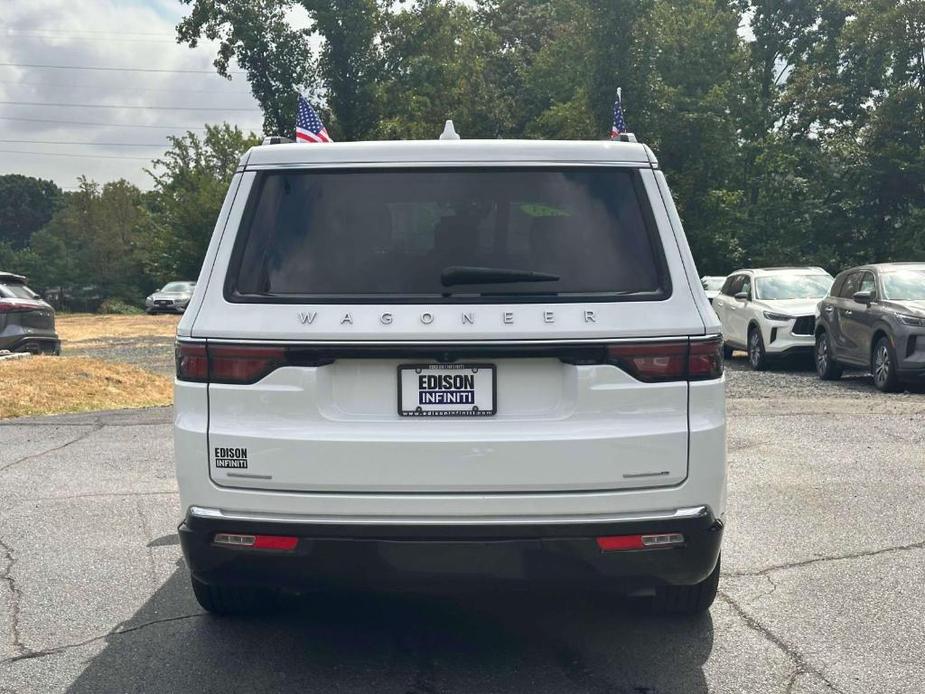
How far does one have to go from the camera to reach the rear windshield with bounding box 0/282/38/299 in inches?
679

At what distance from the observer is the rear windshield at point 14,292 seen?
17234mm

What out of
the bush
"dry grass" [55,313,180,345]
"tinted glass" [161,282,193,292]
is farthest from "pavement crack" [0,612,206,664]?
the bush

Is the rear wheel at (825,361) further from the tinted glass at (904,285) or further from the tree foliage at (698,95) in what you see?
the tree foliage at (698,95)

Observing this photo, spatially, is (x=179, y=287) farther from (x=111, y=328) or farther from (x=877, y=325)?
(x=877, y=325)

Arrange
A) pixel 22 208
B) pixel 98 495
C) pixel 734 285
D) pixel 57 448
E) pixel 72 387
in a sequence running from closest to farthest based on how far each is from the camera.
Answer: pixel 98 495 < pixel 57 448 < pixel 72 387 < pixel 734 285 < pixel 22 208

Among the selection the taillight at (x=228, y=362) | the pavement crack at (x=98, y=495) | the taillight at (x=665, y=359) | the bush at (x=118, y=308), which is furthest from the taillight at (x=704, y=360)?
the bush at (x=118, y=308)

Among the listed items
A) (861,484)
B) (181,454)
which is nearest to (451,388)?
(181,454)

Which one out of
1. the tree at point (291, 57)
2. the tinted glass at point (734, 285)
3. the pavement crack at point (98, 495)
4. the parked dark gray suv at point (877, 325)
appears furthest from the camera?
the tree at point (291, 57)

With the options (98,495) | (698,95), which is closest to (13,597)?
(98,495)

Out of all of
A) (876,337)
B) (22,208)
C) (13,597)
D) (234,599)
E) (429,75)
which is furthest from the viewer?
(22,208)

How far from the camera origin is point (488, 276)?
3.68 metres

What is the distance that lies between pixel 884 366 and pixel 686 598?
32.6ft

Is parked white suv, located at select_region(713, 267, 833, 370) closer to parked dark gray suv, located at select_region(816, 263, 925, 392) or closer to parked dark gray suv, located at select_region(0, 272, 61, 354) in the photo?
parked dark gray suv, located at select_region(816, 263, 925, 392)

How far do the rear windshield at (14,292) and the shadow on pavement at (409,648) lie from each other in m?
13.6
